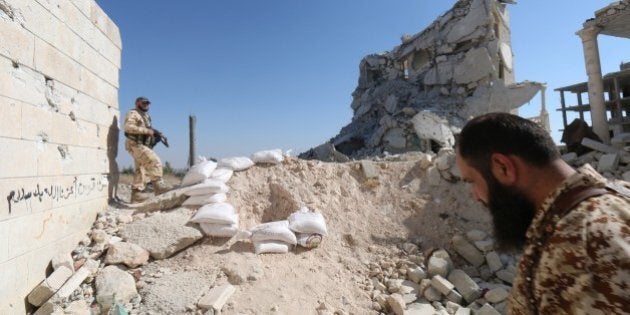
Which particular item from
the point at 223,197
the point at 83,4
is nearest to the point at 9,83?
the point at 83,4

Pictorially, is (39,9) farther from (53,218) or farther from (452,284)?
(452,284)

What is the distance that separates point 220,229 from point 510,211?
11.5ft

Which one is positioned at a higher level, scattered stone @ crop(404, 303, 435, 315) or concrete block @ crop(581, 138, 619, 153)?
concrete block @ crop(581, 138, 619, 153)

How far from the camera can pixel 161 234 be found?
392cm

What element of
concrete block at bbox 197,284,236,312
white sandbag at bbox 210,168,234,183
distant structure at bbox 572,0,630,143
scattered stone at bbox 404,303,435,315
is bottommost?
scattered stone at bbox 404,303,435,315

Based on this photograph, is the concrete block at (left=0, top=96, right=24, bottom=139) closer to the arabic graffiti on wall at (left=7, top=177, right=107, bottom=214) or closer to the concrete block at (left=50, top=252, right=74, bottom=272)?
the arabic graffiti on wall at (left=7, top=177, right=107, bottom=214)

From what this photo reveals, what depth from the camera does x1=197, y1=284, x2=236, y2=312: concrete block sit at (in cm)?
303

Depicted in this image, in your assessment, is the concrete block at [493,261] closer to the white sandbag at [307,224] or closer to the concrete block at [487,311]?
the concrete block at [487,311]

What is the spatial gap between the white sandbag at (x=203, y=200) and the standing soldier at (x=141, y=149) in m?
1.05

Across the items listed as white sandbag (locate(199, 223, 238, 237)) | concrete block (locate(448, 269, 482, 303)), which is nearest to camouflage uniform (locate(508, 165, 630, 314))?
concrete block (locate(448, 269, 482, 303))

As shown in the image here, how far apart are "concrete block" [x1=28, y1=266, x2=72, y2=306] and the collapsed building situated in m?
9.74

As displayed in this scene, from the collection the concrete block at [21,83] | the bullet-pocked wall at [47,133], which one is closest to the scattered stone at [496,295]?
the bullet-pocked wall at [47,133]

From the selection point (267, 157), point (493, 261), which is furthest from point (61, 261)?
point (493, 261)

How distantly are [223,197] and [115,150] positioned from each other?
1.75 m
